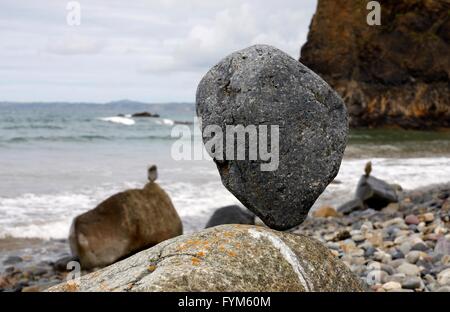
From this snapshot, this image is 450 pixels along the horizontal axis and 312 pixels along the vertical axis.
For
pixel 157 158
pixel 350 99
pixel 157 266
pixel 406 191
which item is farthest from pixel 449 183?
pixel 350 99

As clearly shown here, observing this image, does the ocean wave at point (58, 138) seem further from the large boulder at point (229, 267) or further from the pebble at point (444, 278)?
the large boulder at point (229, 267)

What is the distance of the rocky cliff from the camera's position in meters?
43.0

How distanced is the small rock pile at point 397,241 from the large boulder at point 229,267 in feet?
9.68

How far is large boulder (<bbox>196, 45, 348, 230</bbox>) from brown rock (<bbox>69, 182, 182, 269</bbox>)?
4944 mm

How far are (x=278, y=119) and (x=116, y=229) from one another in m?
5.52

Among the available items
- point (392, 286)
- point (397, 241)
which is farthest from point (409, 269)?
point (397, 241)

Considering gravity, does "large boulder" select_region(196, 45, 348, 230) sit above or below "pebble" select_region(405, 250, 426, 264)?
above

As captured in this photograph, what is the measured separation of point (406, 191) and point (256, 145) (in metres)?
11.3

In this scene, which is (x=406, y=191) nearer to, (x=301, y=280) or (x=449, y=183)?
(x=449, y=183)

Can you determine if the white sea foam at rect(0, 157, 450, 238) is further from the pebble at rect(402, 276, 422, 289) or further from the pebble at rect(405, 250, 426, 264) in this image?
the pebble at rect(402, 276, 422, 289)

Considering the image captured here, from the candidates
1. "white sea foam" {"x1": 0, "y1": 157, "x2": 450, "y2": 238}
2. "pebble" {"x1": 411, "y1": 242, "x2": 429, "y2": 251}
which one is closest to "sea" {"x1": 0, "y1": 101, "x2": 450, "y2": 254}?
"white sea foam" {"x1": 0, "y1": 157, "x2": 450, "y2": 238}

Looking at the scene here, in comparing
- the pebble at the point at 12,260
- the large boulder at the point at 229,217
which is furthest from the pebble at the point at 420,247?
the pebble at the point at 12,260
